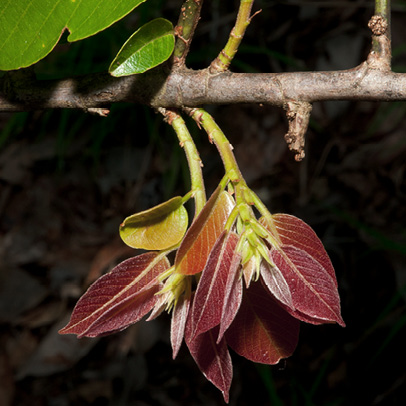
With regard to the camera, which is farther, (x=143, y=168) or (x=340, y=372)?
(x=143, y=168)

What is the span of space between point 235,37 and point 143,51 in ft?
0.38

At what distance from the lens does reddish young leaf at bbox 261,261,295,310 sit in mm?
606

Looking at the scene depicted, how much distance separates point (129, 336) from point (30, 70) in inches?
68.8

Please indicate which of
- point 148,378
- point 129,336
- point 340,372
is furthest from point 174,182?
point 340,372

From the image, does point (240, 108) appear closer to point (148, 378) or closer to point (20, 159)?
point (20, 159)

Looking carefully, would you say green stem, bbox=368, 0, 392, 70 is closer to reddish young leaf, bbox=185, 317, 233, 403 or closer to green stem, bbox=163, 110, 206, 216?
green stem, bbox=163, 110, 206, 216

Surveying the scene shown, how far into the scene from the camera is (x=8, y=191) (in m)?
2.59

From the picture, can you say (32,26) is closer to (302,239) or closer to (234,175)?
(234,175)

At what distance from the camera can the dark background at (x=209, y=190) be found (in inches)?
86.3

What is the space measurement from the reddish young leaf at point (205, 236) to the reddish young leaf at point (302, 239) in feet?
0.23

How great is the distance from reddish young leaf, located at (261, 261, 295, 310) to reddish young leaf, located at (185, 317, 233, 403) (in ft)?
0.38

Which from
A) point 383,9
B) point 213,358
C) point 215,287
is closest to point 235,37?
point 383,9

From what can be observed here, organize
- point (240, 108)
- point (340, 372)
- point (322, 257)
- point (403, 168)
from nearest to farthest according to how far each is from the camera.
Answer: point (322, 257)
point (340, 372)
point (403, 168)
point (240, 108)

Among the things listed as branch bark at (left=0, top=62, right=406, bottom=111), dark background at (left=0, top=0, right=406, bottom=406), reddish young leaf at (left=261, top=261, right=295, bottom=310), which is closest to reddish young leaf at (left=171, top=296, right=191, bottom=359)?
reddish young leaf at (left=261, top=261, right=295, bottom=310)
